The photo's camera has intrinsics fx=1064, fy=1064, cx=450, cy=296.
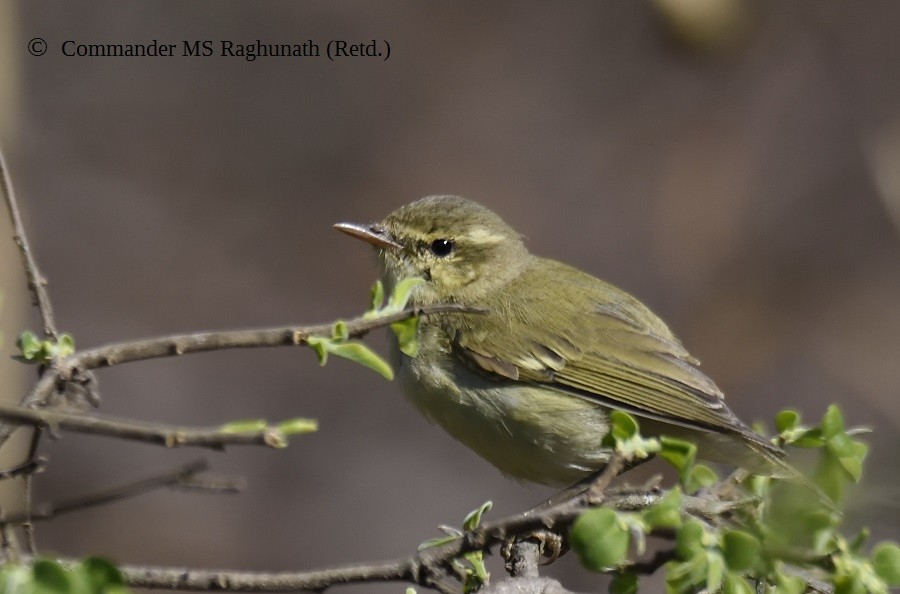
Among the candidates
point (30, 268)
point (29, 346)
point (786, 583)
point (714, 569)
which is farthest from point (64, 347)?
point (786, 583)

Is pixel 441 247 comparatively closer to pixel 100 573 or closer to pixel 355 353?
pixel 355 353

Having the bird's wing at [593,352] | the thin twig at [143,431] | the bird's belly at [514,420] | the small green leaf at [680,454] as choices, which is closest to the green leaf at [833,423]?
the small green leaf at [680,454]

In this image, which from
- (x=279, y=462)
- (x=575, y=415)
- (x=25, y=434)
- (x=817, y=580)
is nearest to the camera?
(x=817, y=580)

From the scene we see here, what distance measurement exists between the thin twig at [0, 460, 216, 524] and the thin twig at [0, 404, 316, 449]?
46mm

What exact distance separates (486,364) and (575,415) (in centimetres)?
30

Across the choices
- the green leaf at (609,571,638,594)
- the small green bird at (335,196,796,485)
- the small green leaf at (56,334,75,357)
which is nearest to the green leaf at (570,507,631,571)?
the green leaf at (609,571,638,594)

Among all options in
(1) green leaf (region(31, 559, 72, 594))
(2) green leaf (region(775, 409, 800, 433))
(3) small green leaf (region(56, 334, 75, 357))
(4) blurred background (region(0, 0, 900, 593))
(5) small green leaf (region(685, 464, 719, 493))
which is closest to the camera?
(1) green leaf (region(31, 559, 72, 594))

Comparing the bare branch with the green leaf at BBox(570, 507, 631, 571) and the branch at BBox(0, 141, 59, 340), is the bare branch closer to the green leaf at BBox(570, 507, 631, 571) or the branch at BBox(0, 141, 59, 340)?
the branch at BBox(0, 141, 59, 340)

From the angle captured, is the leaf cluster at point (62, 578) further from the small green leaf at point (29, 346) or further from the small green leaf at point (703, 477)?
the small green leaf at point (703, 477)

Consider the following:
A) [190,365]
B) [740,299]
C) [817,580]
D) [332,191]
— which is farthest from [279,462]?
[817,580]

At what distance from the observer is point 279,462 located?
257 inches

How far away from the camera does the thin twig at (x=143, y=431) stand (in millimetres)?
970

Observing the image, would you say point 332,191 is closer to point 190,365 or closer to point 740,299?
point 190,365

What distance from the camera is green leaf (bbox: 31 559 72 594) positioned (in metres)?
0.97
